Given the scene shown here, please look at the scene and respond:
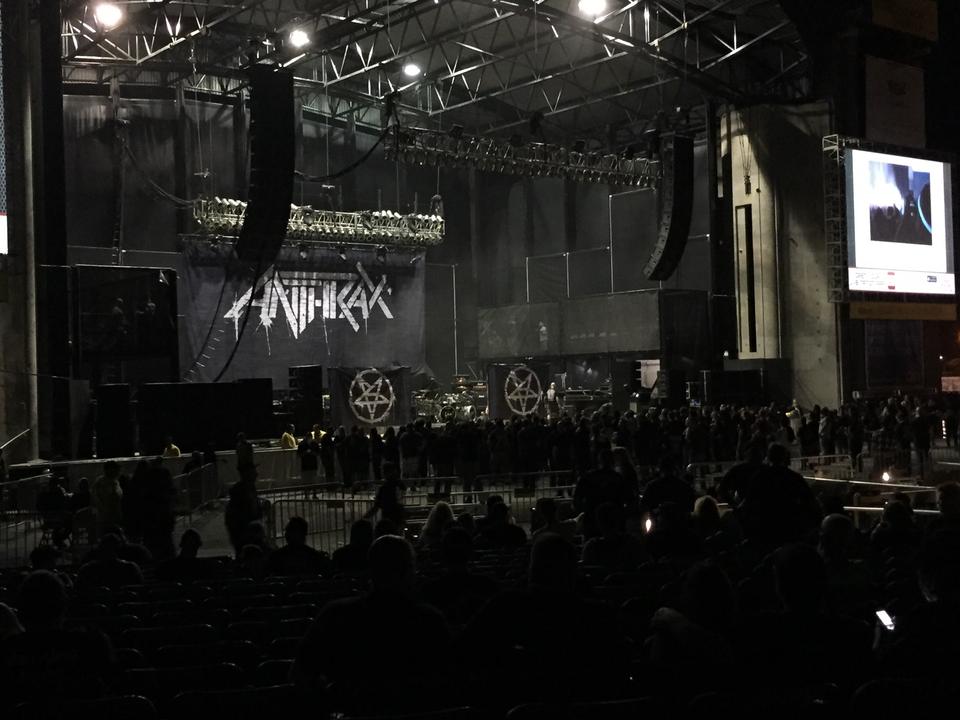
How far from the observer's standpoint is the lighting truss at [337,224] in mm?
31172

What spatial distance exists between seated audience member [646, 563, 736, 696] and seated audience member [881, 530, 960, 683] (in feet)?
1.76

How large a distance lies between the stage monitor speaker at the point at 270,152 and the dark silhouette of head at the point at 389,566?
11.9 meters

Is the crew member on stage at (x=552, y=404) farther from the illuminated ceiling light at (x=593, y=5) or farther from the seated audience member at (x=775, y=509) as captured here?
the seated audience member at (x=775, y=509)

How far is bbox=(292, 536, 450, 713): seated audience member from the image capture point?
3.36 metres

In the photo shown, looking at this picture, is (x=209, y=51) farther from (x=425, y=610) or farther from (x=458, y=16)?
(x=425, y=610)

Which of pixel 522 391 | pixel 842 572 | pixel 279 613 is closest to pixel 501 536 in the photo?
pixel 279 613

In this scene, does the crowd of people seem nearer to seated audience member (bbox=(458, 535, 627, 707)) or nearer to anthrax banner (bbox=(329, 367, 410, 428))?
seated audience member (bbox=(458, 535, 627, 707))

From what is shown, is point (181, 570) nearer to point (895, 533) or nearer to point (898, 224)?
point (895, 533)

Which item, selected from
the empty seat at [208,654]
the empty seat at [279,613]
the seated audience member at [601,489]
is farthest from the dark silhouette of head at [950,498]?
the empty seat at [208,654]

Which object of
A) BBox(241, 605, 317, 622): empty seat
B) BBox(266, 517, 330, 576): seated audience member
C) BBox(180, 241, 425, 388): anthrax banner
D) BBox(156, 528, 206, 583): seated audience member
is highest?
BBox(180, 241, 425, 388): anthrax banner

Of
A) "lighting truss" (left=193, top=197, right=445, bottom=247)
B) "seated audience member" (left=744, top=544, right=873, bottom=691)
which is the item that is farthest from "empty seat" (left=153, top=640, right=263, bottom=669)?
"lighting truss" (left=193, top=197, right=445, bottom=247)

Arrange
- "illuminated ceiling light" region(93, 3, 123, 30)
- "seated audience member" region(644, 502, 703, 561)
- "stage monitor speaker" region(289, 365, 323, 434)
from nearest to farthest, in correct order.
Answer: "seated audience member" region(644, 502, 703, 561), "stage monitor speaker" region(289, 365, 323, 434), "illuminated ceiling light" region(93, 3, 123, 30)

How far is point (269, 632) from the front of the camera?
478 centimetres

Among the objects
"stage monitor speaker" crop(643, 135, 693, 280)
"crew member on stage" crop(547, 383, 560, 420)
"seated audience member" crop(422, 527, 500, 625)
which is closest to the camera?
"seated audience member" crop(422, 527, 500, 625)
